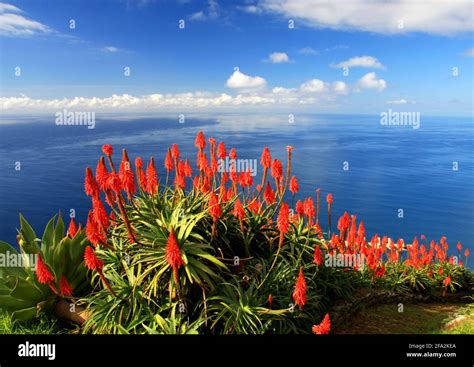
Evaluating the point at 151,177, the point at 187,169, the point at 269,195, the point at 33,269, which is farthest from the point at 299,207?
the point at 33,269

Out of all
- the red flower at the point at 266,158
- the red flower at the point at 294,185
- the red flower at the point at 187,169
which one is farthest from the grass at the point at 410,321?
the red flower at the point at 187,169

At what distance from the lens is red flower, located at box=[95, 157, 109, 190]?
15.0 feet

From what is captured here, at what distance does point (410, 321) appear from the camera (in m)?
7.60

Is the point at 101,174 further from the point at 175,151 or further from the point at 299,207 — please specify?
the point at 299,207

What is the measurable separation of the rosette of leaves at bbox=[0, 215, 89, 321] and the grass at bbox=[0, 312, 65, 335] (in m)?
0.12

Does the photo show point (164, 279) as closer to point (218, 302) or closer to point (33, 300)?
point (218, 302)

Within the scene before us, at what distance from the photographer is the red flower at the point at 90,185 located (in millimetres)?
4449

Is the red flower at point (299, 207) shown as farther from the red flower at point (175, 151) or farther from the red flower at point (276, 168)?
the red flower at point (175, 151)

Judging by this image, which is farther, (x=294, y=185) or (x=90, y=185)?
(x=294, y=185)

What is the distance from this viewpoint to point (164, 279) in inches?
220

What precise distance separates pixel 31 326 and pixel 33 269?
→ 0.80m

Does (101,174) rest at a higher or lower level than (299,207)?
higher
